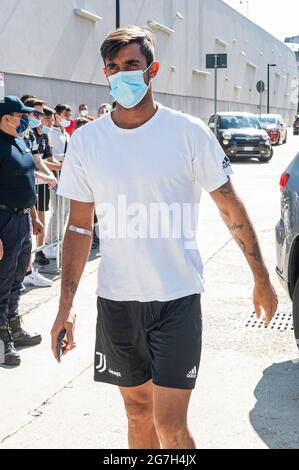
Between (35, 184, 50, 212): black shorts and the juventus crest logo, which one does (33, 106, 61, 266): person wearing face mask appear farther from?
the juventus crest logo

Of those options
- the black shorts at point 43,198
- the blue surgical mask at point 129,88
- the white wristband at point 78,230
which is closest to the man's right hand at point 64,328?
the white wristband at point 78,230

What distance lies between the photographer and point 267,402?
4348 mm

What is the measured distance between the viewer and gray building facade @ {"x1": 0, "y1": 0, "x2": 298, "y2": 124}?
1861 cm

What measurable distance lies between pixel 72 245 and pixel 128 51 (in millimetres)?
883

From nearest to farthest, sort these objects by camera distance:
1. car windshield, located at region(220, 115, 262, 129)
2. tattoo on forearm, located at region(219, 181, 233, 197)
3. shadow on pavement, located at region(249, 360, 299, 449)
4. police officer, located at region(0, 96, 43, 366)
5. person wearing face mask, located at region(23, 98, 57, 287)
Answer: tattoo on forearm, located at region(219, 181, 233, 197) → shadow on pavement, located at region(249, 360, 299, 449) → police officer, located at region(0, 96, 43, 366) → person wearing face mask, located at region(23, 98, 57, 287) → car windshield, located at region(220, 115, 262, 129)

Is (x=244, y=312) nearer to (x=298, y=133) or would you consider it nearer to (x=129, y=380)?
(x=129, y=380)

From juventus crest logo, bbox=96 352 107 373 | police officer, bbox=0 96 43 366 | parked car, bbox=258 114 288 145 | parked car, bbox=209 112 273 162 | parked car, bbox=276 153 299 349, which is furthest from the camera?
parked car, bbox=258 114 288 145

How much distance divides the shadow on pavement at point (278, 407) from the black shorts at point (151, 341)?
1.17 meters

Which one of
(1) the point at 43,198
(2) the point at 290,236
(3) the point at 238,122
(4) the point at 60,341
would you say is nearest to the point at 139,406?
(4) the point at 60,341

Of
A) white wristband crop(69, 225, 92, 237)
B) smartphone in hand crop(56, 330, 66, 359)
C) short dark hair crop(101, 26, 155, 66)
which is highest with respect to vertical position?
short dark hair crop(101, 26, 155, 66)

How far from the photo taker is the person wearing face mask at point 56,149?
8.21 metres

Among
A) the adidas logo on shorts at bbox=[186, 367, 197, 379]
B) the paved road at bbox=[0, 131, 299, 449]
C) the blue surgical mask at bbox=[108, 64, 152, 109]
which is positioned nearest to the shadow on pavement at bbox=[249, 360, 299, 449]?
the paved road at bbox=[0, 131, 299, 449]
